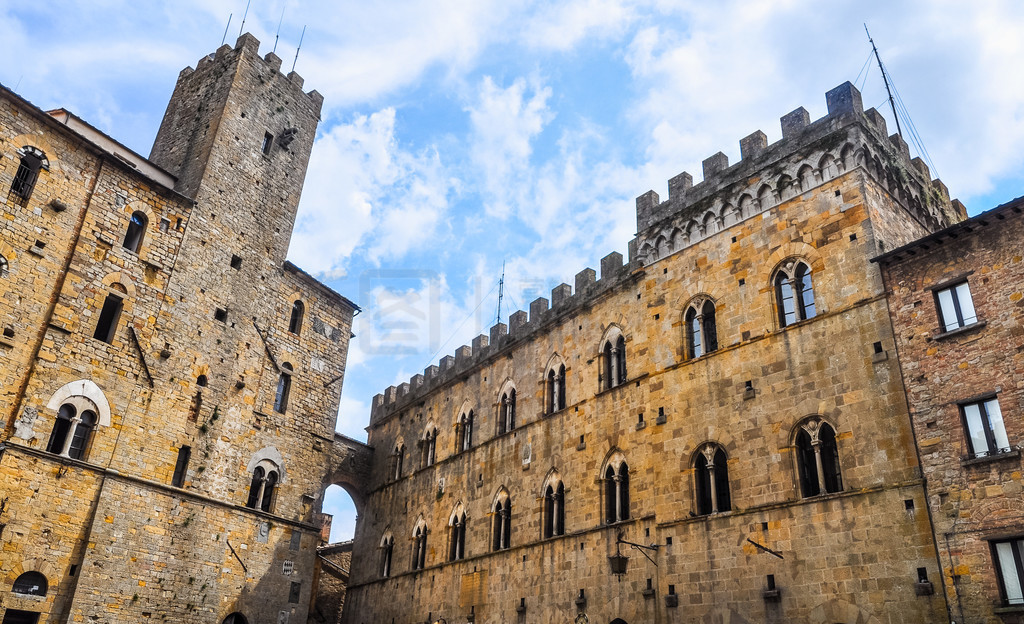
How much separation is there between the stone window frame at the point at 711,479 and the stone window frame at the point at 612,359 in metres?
3.36

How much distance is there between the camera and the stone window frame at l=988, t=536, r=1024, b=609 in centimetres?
1098

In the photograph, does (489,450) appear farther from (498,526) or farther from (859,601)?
(859,601)

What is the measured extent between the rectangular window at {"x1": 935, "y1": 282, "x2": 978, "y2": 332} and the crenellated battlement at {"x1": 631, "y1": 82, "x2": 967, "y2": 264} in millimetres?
3393

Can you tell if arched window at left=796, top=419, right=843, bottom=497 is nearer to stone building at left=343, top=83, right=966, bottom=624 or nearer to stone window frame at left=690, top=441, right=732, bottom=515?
stone building at left=343, top=83, right=966, bottom=624

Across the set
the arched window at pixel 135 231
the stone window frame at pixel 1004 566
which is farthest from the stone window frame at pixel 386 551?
the stone window frame at pixel 1004 566

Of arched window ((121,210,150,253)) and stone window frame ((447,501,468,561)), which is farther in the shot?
stone window frame ((447,501,468,561))

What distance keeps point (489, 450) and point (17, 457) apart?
12.7 m

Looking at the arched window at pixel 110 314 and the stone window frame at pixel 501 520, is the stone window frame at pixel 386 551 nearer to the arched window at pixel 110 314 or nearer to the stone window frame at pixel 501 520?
the stone window frame at pixel 501 520

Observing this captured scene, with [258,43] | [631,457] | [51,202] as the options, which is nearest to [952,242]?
[631,457]

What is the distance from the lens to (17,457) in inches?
743

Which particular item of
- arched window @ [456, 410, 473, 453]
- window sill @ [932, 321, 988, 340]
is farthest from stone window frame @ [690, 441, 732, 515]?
arched window @ [456, 410, 473, 453]

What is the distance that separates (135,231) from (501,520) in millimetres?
14356

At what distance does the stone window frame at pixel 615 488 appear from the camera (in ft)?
58.6

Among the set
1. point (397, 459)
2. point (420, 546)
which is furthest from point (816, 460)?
point (397, 459)
